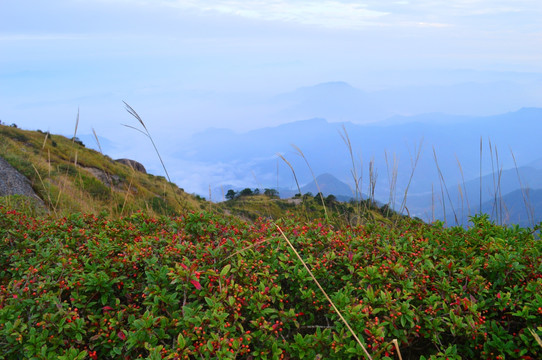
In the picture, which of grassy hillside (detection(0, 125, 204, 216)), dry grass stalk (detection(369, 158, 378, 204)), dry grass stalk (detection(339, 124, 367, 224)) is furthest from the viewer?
grassy hillside (detection(0, 125, 204, 216))

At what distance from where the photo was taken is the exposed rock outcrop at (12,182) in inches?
382

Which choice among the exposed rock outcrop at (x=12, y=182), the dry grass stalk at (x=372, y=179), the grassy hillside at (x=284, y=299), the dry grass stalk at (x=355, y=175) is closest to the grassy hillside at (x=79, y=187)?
the exposed rock outcrop at (x=12, y=182)

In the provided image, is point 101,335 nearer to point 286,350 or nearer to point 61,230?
point 286,350

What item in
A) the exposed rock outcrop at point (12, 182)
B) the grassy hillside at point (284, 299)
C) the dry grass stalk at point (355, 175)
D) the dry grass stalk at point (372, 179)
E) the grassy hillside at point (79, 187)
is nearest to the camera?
the grassy hillside at point (284, 299)

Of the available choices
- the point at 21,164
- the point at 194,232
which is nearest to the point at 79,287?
the point at 194,232

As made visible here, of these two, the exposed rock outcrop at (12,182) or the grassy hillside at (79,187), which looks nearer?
the grassy hillside at (79,187)

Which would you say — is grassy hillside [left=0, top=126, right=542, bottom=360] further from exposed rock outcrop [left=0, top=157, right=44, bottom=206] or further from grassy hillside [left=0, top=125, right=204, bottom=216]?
exposed rock outcrop [left=0, top=157, right=44, bottom=206]

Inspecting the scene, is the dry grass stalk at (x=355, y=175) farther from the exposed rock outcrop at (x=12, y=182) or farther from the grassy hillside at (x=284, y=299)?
the exposed rock outcrop at (x=12, y=182)

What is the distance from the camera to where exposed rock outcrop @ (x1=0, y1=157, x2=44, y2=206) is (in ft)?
31.8

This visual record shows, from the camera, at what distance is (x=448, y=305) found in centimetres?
243

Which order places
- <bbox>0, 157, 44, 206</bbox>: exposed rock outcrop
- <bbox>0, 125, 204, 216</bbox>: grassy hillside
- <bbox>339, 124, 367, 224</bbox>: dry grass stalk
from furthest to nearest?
<bbox>0, 157, 44, 206</bbox>: exposed rock outcrop
<bbox>0, 125, 204, 216</bbox>: grassy hillside
<bbox>339, 124, 367, 224</bbox>: dry grass stalk

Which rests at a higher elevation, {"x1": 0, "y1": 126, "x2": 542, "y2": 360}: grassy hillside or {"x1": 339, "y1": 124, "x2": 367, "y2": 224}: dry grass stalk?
{"x1": 339, "y1": 124, "x2": 367, "y2": 224}: dry grass stalk

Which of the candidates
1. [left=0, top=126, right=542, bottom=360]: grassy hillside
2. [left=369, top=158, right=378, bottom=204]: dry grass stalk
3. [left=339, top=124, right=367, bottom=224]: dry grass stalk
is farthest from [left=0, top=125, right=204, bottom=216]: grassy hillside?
[left=369, top=158, right=378, bottom=204]: dry grass stalk

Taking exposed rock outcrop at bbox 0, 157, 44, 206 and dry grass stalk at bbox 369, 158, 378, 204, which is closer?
dry grass stalk at bbox 369, 158, 378, 204
